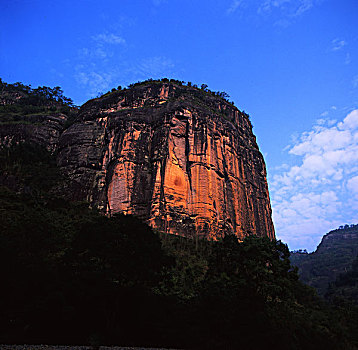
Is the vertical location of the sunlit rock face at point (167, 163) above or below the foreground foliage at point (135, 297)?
above

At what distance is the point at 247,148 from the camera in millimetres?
54750

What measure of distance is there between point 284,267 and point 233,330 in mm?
5311

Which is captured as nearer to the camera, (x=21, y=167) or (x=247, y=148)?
(x=21, y=167)

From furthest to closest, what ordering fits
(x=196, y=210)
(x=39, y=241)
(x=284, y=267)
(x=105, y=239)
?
(x=196, y=210), (x=39, y=241), (x=284, y=267), (x=105, y=239)

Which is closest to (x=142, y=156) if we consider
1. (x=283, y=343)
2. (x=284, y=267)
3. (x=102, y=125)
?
(x=102, y=125)

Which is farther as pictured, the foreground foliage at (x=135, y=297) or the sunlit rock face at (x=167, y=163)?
the sunlit rock face at (x=167, y=163)

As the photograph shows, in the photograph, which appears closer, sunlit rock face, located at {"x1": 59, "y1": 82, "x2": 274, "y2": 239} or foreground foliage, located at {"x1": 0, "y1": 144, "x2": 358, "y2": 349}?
foreground foliage, located at {"x1": 0, "y1": 144, "x2": 358, "y2": 349}

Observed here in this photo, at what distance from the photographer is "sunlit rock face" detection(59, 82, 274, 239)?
41.4 m

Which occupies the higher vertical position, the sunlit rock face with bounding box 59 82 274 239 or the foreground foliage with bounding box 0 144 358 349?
the sunlit rock face with bounding box 59 82 274 239

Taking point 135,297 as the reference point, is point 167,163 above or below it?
above

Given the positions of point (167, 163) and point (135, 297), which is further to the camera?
point (167, 163)

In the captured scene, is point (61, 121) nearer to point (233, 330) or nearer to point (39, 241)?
point (39, 241)

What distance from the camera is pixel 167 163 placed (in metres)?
42.9

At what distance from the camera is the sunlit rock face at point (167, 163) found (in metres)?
41.4
